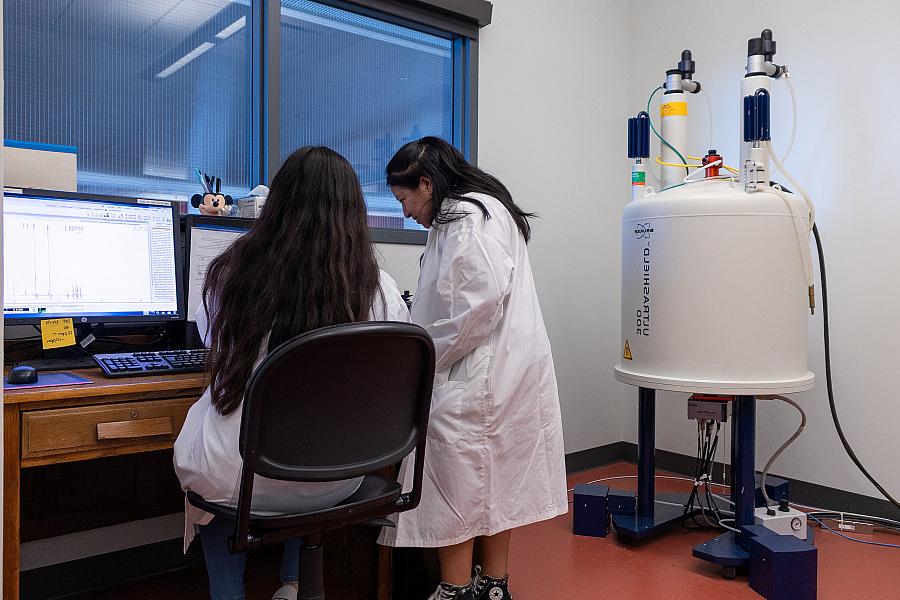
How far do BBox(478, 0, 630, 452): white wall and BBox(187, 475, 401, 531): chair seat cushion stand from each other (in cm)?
192

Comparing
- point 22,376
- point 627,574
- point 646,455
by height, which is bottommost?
point 627,574

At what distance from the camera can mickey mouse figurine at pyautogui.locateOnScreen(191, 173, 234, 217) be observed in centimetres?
208

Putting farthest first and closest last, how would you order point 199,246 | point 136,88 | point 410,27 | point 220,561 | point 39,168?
point 410,27 → point 136,88 → point 199,246 → point 39,168 → point 220,561

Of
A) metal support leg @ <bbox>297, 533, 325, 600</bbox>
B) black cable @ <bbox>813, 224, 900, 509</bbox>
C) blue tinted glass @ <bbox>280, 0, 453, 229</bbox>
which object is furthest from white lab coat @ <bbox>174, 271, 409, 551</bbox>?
black cable @ <bbox>813, 224, 900, 509</bbox>

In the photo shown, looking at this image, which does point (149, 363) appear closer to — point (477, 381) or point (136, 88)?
point (477, 381)

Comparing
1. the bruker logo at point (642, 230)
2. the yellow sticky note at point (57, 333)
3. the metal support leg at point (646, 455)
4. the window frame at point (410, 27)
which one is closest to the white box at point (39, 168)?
the yellow sticky note at point (57, 333)

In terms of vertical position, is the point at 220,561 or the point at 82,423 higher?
the point at 82,423

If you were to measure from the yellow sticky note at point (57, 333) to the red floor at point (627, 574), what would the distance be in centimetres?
81

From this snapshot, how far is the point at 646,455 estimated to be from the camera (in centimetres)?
252

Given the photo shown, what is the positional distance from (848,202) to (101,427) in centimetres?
276

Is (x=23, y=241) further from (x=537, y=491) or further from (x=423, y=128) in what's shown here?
(x=423, y=128)

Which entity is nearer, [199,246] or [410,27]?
[199,246]

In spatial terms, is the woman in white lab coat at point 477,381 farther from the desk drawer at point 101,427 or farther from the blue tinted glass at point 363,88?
the blue tinted glass at point 363,88

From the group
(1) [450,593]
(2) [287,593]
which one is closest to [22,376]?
(2) [287,593]
